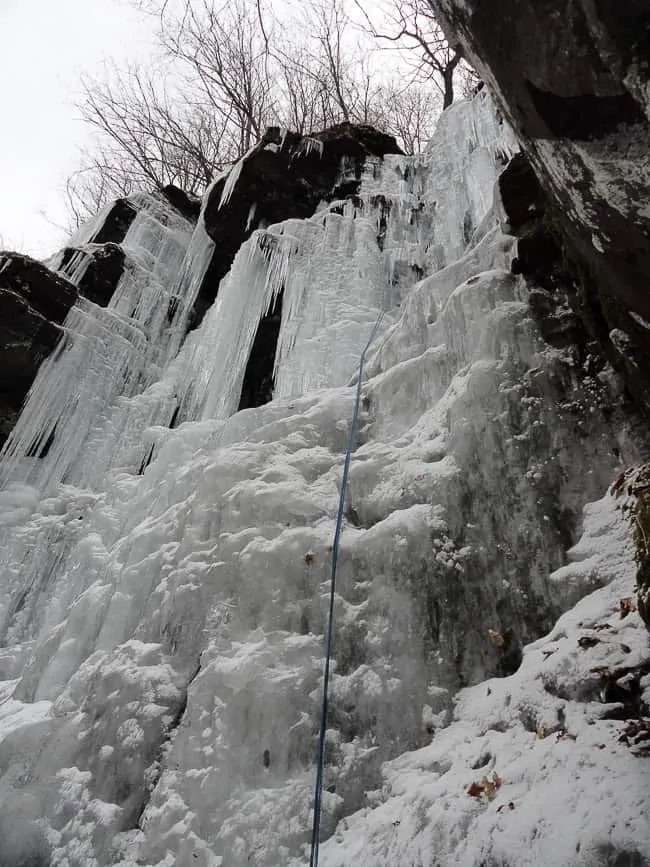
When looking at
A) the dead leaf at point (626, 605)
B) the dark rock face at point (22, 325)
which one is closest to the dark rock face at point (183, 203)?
the dark rock face at point (22, 325)

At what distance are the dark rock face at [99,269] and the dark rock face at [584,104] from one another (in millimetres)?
7135

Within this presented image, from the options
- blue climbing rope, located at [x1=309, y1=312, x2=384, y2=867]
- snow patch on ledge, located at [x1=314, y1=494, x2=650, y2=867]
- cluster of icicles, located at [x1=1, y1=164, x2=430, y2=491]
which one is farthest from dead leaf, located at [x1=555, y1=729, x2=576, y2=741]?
cluster of icicles, located at [x1=1, y1=164, x2=430, y2=491]

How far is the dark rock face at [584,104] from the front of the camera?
168 cm

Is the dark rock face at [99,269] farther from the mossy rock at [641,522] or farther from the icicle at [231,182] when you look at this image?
the mossy rock at [641,522]

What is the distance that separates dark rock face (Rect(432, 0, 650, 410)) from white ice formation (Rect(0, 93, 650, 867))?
1.09 m

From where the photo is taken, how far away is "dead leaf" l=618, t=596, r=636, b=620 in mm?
2334

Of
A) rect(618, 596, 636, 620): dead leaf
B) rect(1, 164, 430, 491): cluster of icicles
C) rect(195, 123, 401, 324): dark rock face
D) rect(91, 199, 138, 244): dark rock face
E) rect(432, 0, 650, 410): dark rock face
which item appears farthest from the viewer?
rect(91, 199, 138, 244): dark rock face

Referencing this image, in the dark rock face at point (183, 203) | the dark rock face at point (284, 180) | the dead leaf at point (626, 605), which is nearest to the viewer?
the dead leaf at point (626, 605)

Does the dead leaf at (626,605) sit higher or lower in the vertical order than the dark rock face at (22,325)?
lower

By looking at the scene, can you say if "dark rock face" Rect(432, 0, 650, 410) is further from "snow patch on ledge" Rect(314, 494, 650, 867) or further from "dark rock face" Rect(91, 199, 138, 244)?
"dark rock face" Rect(91, 199, 138, 244)

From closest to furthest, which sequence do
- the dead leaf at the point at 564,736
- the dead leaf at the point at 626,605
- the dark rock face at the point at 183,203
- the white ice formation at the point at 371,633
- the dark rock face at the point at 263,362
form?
the dead leaf at the point at 564,736, the white ice formation at the point at 371,633, the dead leaf at the point at 626,605, the dark rock face at the point at 263,362, the dark rock face at the point at 183,203

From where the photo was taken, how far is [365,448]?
13.1ft

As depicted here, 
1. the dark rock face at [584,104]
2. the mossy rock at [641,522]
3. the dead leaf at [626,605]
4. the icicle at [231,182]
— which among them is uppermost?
the icicle at [231,182]

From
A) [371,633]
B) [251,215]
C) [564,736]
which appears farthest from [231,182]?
[564,736]
